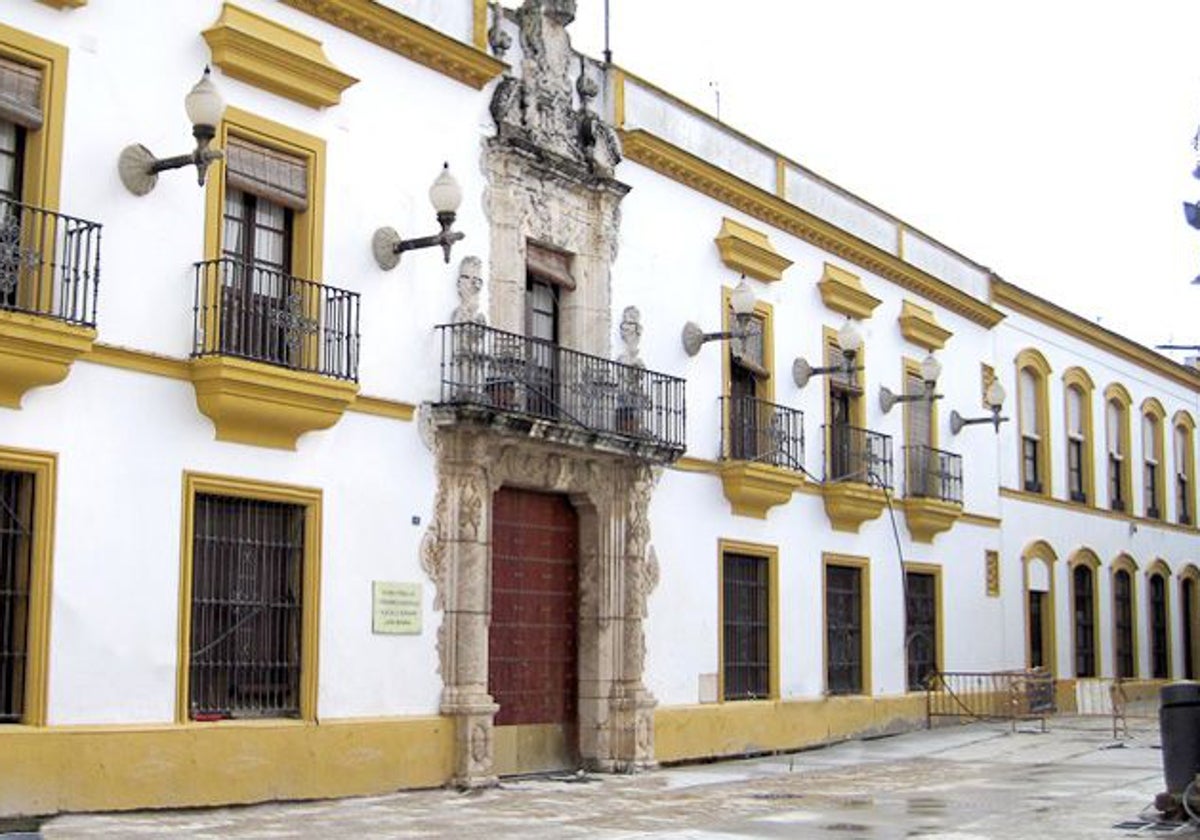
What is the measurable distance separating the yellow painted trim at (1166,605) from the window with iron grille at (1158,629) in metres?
0.03

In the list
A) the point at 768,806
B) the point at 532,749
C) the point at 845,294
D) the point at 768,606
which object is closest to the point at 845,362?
the point at 845,294

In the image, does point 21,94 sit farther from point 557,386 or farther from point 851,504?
point 851,504

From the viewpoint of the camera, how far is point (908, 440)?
80.3 feet

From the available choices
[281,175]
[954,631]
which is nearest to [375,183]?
[281,175]

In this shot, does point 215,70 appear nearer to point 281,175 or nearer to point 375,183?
point 281,175

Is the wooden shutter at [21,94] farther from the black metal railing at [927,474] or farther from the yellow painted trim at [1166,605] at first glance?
the yellow painted trim at [1166,605]

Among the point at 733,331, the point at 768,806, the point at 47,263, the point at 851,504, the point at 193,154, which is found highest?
the point at 733,331

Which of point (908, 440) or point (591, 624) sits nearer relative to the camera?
point (591, 624)

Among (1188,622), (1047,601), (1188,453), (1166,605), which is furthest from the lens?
(1188,453)


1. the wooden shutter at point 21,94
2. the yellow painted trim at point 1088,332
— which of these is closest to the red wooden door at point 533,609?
the wooden shutter at point 21,94

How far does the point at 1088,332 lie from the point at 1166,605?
6.93m

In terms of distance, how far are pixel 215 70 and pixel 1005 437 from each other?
18091 millimetres

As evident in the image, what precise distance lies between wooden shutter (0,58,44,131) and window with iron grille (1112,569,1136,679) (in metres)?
24.7

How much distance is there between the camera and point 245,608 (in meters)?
13.1
